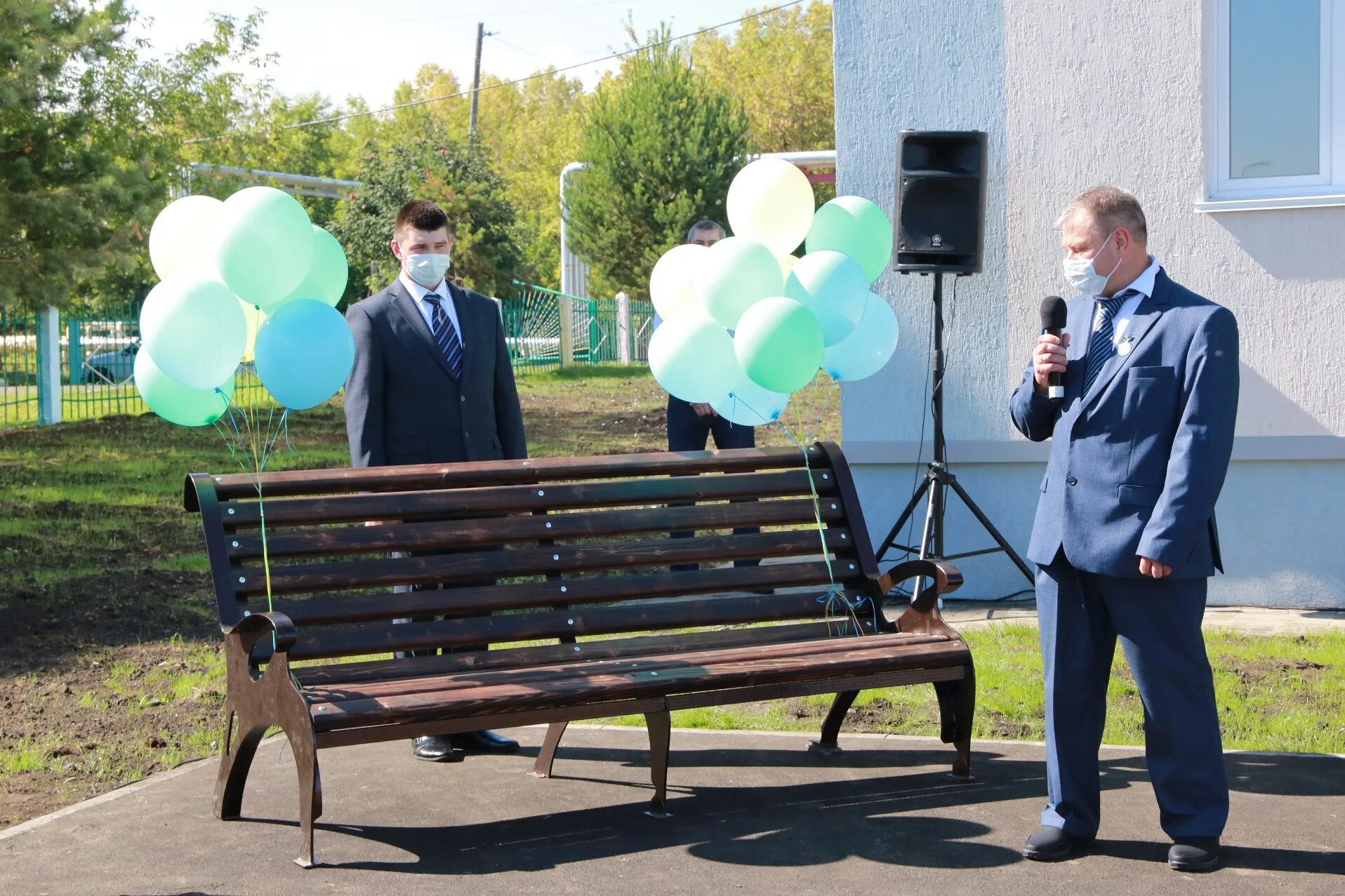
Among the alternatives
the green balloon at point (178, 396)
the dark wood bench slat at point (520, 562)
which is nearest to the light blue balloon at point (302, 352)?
the green balloon at point (178, 396)

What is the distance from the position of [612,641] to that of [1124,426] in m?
2.07

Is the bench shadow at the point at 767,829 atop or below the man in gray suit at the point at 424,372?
below

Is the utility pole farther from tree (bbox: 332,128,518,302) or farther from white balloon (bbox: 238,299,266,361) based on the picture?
white balloon (bbox: 238,299,266,361)

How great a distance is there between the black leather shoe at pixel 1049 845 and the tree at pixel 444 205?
890 inches

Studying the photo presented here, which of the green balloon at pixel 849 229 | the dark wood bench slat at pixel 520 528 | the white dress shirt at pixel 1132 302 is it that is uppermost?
the green balloon at pixel 849 229

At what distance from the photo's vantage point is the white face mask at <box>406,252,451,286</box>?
18.2ft

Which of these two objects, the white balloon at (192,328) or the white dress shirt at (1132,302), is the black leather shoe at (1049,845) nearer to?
the white dress shirt at (1132,302)

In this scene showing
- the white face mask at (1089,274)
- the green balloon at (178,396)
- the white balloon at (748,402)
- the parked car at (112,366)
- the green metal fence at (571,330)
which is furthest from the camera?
the green metal fence at (571,330)

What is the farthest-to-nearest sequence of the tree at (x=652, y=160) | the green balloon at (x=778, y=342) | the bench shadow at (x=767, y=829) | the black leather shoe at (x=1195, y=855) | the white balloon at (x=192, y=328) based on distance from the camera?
the tree at (x=652, y=160) < the green balloon at (x=778, y=342) < the white balloon at (x=192, y=328) < the bench shadow at (x=767, y=829) < the black leather shoe at (x=1195, y=855)

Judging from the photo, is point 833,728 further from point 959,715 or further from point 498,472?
point 498,472

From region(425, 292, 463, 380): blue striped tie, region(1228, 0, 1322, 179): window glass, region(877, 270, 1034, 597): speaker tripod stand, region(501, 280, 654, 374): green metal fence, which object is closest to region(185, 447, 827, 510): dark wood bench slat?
region(425, 292, 463, 380): blue striped tie

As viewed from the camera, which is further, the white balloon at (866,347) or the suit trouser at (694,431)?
the suit trouser at (694,431)

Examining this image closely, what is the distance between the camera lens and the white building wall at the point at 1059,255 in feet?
26.0

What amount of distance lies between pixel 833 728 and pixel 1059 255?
3.88 meters
